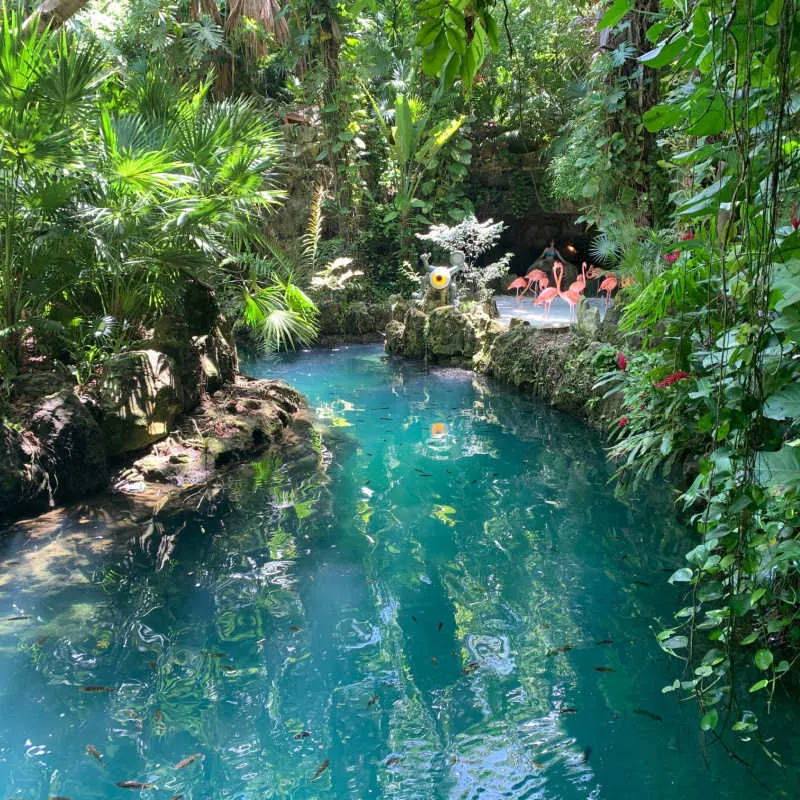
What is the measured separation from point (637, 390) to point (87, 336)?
4.41m

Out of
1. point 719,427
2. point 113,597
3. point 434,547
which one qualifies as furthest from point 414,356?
point 719,427

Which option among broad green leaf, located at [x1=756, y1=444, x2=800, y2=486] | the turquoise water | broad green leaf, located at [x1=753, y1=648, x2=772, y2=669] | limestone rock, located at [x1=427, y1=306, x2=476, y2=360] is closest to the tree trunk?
the turquoise water

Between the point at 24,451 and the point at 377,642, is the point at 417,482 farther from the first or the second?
the point at 24,451

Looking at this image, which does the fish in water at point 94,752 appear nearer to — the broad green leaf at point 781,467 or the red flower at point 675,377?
the broad green leaf at point 781,467

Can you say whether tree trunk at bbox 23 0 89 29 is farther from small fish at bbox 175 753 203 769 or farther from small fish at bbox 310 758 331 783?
small fish at bbox 310 758 331 783

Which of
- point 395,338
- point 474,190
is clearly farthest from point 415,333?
point 474,190

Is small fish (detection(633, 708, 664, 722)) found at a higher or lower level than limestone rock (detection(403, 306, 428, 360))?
lower

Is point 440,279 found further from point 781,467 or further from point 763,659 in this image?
point 781,467

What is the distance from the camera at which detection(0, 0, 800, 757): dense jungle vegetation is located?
5.14 ft

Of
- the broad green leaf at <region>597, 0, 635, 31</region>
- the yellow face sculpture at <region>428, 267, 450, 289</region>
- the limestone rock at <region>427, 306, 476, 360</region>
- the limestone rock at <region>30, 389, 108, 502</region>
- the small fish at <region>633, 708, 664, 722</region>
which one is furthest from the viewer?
the yellow face sculpture at <region>428, 267, 450, 289</region>

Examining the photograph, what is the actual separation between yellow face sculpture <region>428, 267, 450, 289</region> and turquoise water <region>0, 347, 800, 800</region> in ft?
17.2

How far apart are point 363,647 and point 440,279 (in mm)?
7841

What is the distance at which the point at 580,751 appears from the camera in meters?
2.79

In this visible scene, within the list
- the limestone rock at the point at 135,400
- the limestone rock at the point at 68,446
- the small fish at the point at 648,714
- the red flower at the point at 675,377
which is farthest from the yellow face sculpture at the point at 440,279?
the small fish at the point at 648,714
